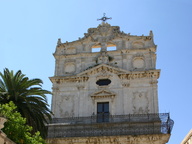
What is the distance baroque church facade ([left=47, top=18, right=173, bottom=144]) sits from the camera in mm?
24078

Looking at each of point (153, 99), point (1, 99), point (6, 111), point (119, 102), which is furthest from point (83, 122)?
point (6, 111)

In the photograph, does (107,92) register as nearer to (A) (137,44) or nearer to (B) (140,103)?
(B) (140,103)

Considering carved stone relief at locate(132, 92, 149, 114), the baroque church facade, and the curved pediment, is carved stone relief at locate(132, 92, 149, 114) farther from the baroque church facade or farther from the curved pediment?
the curved pediment

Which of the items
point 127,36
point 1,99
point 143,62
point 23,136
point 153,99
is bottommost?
point 23,136

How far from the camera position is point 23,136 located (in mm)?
14664

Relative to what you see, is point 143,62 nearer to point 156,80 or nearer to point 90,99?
point 156,80

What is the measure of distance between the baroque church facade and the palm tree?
448 cm

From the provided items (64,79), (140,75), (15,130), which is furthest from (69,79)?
(15,130)

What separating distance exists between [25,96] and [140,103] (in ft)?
32.3

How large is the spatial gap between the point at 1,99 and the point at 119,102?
33.6ft

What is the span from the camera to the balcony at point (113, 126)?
23922 mm

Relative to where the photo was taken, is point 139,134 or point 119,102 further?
point 119,102

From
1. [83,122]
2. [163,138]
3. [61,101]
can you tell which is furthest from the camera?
[61,101]

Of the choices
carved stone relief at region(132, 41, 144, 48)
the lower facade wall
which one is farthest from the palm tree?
carved stone relief at region(132, 41, 144, 48)
